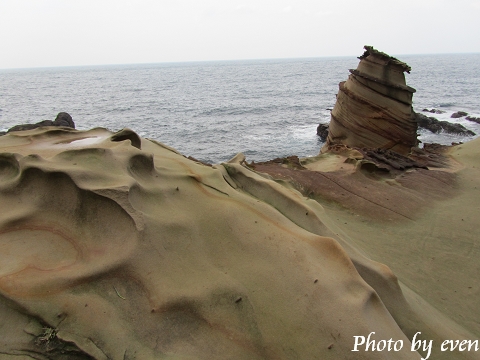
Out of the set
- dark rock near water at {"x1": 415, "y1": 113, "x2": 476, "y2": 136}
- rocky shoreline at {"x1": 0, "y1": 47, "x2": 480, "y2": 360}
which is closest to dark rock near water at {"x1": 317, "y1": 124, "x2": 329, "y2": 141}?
dark rock near water at {"x1": 415, "y1": 113, "x2": 476, "y2": 136}

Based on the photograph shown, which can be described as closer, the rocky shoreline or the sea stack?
the rocky shoreline

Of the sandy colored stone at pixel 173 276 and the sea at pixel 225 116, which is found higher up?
the sandy colored stone at pixel 173 276

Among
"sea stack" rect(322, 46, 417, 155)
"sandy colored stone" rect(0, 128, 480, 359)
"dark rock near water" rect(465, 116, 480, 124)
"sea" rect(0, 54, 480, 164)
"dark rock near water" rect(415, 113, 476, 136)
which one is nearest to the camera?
"sandy colored stone" rect(0, 128, 480, 359)

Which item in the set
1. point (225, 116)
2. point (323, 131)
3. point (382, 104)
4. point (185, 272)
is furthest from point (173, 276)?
point (225, 116)

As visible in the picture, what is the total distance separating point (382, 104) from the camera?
1102cm

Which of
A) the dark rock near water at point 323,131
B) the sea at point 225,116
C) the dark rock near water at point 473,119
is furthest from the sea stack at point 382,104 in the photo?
the dark rock near water at point 473,119

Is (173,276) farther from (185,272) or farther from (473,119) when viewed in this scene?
(473,119)

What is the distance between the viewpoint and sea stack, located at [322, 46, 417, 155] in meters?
10.9

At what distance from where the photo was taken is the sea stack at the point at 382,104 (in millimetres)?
10852

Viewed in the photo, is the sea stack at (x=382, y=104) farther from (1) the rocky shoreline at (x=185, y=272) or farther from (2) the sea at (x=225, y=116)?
(1) the rocky shoreline at (x=185, y=272)

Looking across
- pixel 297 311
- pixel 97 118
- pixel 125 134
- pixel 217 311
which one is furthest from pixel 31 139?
pixel 97 118

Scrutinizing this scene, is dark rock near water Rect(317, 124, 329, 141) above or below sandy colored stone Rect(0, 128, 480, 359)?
below

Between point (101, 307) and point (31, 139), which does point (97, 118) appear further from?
point (101, 307)

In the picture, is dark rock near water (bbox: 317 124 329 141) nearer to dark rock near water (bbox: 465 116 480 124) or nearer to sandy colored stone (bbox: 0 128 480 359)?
dark rock near water (bbox: 465 116 480 124)
